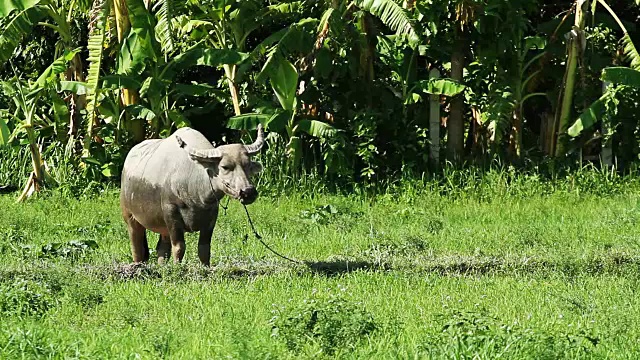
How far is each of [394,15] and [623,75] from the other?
2.61 meters

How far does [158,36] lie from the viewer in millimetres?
13586

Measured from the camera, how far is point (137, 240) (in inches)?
387

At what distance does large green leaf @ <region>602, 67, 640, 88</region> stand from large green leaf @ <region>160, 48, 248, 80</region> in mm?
4074

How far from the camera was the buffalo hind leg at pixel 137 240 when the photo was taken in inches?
384

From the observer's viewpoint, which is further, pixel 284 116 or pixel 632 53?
pixel 284 116

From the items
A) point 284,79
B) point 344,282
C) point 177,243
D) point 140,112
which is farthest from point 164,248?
point 140,112

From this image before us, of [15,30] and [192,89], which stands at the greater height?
[15,30]

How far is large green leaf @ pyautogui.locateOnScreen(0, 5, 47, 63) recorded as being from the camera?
13.4 metres

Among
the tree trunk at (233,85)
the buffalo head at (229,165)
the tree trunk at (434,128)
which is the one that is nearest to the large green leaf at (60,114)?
the tree trunk at (233,85)

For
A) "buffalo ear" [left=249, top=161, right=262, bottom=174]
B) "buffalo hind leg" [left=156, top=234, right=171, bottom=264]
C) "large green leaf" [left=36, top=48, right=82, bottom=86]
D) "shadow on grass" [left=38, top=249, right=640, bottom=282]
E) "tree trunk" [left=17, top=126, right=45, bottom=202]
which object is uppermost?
"large green leaf" [left=36, top=48, right=82, bottom=86]

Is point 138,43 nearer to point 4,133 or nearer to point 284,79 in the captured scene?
point 284,79

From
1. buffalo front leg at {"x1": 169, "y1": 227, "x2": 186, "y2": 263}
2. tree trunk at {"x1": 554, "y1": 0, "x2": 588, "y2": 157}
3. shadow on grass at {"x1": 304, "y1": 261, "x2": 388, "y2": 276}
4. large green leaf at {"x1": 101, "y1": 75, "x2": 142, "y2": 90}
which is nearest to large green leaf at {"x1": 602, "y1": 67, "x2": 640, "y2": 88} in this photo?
tree trunk at {"x1": 554, "y1": 0, "x2": 588, "y2": 157}

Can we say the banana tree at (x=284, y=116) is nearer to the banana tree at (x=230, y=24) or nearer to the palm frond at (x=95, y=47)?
the banana tree at (x=230, y=24)

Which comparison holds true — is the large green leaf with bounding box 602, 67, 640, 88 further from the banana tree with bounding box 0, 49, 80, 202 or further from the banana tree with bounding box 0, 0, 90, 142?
the banana tree with bounding box 0, 49, 80, 202
